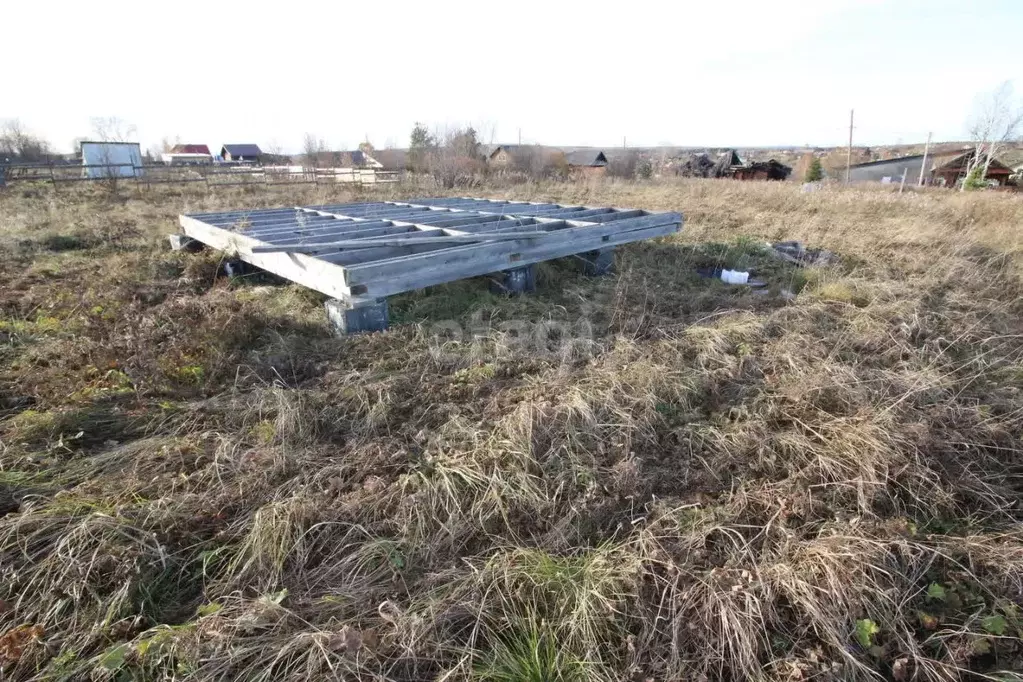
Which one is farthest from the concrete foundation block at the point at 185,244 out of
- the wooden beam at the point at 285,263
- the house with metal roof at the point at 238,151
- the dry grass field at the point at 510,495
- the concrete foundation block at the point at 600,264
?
the house with metal roof at the point at 238,151

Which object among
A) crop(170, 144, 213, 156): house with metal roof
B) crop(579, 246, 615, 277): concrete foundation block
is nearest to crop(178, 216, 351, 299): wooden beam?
crop(579, 246, 615, 277): concrete foundation block

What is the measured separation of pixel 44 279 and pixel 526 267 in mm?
6672

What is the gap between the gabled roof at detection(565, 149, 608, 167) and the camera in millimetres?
47906

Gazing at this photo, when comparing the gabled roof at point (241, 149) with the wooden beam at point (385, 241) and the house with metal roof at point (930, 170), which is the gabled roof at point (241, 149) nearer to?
the house with metal roof at point (930, 170)

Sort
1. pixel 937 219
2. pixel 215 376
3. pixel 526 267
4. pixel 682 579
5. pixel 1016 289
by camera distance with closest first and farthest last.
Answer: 1. pixel 682 579
2. pixel 215 376
3. pixel 526 267
4. pixel 1016 289
5. pixel 937 219

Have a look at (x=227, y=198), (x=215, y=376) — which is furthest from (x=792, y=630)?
(x=227, y=198)

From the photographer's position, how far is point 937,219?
12125 millimetres

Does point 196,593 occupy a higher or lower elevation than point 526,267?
lower

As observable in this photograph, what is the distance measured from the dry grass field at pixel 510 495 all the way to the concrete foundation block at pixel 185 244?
9.59 feet

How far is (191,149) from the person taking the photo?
75875 mm

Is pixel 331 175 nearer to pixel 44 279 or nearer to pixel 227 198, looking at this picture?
pixel 227 198

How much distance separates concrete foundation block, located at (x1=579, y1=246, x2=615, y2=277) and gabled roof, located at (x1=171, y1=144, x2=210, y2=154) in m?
86.2

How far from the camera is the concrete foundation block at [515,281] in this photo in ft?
21.4

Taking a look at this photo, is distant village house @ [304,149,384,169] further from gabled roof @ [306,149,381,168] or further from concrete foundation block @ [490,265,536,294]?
concrete foundation block @ [490,265,536,294]
